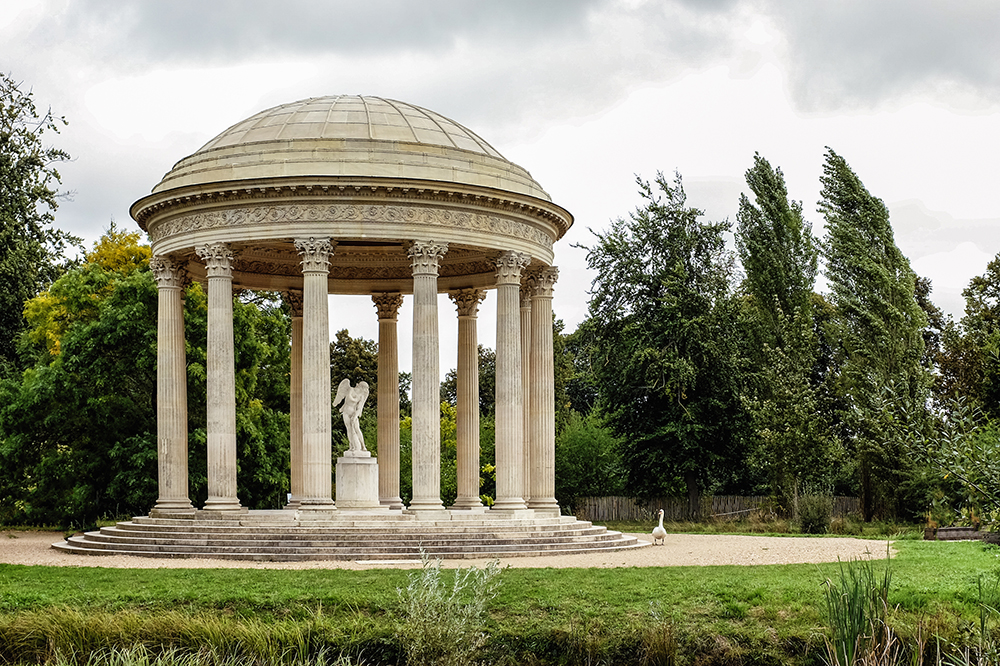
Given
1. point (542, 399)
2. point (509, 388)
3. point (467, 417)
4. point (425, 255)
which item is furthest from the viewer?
point (467, 417)

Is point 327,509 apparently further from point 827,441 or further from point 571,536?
point 827,441

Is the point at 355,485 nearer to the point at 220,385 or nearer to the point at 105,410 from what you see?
the point at 220,385

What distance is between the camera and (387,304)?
63.8 metres

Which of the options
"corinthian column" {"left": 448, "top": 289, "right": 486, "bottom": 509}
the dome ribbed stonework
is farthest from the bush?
the dome ribbed stonework

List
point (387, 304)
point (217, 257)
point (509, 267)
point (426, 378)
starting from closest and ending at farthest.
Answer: point (426, 378)
point (217, 257)
point (509, 267)
point (387, 304)

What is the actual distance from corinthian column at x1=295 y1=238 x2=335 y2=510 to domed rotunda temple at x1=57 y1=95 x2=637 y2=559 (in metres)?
0.06

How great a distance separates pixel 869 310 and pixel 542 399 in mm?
26082

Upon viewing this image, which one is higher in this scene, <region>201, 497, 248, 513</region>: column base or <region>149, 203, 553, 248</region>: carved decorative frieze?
<region>149, 203, 553, 248</region>: carved decorative frieze

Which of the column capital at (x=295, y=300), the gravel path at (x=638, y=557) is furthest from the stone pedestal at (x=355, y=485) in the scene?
the column capital at (x=295, y=300)

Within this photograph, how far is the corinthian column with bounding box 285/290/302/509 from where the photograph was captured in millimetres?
59344

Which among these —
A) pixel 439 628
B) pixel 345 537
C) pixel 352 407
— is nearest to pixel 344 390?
pixel 352 407

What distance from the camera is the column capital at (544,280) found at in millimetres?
56062

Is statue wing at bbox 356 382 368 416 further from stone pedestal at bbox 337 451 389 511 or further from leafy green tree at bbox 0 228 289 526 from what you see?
leafy green tree at bbox 0 228 289 526

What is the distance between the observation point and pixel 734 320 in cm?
8300
